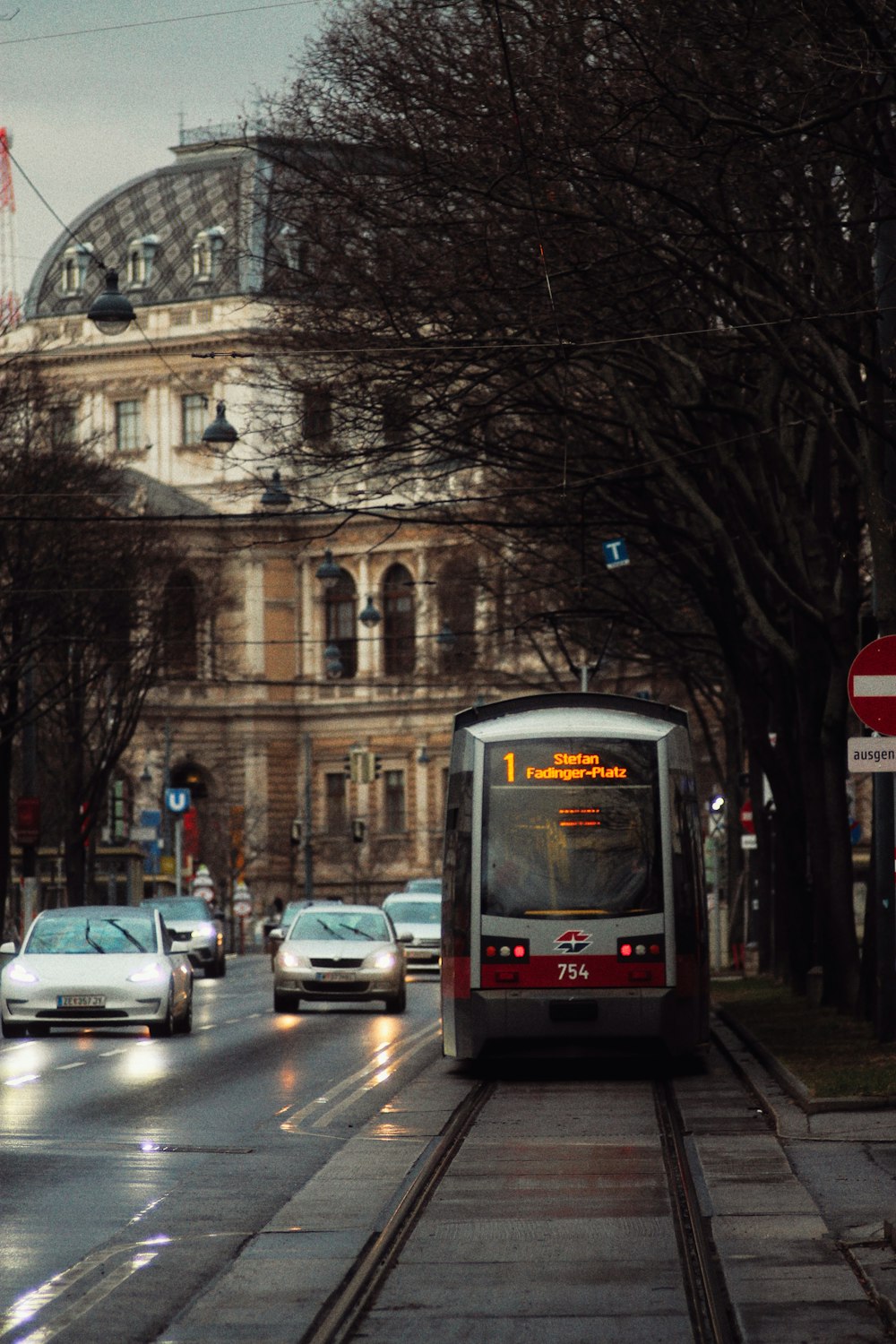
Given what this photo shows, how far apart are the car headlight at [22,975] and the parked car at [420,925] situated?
75.9 feet

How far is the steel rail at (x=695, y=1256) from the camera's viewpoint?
952 centimetres

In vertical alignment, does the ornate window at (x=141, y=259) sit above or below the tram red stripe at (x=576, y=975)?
above

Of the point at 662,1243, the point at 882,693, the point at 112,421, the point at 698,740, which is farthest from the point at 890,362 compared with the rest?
the point at 112,421

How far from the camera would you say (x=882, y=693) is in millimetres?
18438

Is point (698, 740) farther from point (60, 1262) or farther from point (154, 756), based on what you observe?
point (60, 1262)

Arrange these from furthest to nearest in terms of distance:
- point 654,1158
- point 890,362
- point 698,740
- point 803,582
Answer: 1. point 698,740
2. point 803,582
3. point 890,362
4. point 654,1158

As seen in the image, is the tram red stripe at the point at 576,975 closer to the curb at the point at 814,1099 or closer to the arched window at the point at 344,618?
the curb at the point at 814,1099

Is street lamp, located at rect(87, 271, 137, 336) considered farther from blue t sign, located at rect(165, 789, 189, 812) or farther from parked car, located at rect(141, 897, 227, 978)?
blue t sign, located at rect(165, 789, 189, 812)

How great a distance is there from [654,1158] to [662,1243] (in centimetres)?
387

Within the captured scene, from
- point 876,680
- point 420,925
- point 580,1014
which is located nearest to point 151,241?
point 420,925

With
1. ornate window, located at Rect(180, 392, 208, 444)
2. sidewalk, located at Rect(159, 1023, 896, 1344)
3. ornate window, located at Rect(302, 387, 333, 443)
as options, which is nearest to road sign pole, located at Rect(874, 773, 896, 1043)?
sidewalk, located at Rect(159, 1023, 896, 1344)

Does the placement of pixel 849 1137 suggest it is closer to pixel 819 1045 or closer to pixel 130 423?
pixel 819 1045

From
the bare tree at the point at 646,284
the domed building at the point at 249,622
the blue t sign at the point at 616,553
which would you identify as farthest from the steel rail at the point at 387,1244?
the domed building at the point at 249,622

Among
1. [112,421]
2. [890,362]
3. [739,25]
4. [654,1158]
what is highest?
[112,421]
